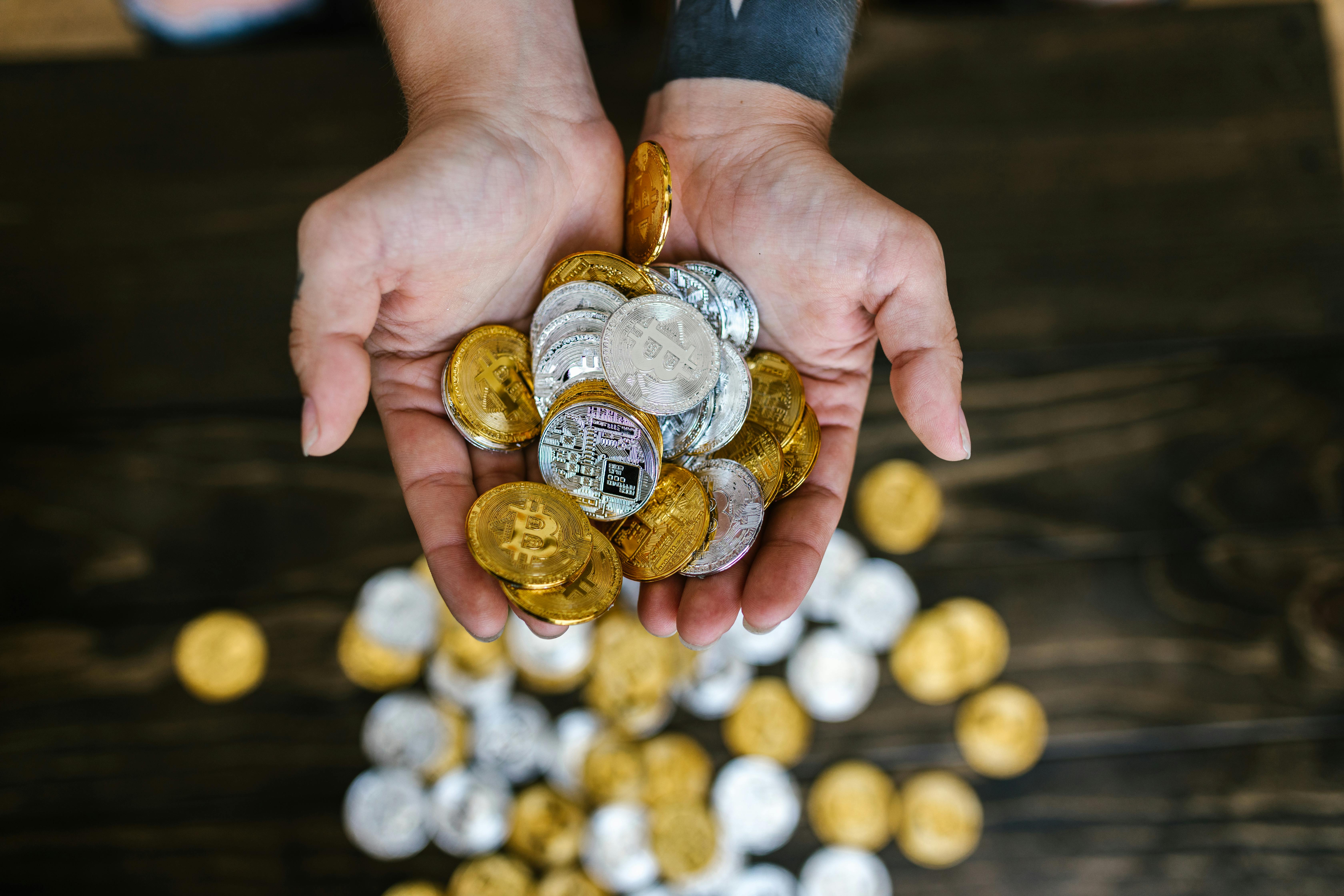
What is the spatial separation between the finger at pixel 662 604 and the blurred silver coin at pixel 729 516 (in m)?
0.03

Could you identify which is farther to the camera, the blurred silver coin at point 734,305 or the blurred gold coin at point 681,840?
the blurred gold coin at point 681,840

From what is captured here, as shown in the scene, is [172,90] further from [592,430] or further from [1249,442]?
[1249,442]

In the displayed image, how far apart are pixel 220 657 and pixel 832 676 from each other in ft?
4.79

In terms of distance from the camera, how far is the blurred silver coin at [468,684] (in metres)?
2.00

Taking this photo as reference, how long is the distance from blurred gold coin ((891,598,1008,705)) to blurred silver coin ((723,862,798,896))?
1.72 ft

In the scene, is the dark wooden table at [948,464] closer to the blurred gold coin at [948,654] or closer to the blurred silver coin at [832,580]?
the blurred gold coin at [948,654]

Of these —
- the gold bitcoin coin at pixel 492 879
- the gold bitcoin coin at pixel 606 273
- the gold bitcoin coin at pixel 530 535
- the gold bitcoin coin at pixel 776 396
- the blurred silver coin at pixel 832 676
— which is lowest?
the gold bitcoin coin at pixel 492 879

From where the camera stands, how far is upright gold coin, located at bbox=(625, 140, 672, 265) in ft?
5.16

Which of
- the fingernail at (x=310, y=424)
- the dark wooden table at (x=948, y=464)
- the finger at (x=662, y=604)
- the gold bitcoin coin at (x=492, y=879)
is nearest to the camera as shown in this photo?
the fingernail at (x=310, y=424)

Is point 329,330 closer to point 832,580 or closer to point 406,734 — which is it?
point 406,734

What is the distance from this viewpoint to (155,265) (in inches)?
87.0

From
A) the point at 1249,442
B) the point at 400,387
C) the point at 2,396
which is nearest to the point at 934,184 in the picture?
the point at 1249,442

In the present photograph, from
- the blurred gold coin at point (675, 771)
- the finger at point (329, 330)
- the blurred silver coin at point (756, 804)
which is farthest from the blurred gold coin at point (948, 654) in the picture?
the finger at point (329, 330)

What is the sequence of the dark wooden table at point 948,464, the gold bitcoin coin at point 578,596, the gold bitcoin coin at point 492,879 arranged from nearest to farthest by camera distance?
1. the gold bitcoin coin at point 578,596
2. the gold bitcoin coin at point 492,879
3. the dark wooden table at point 948,464
